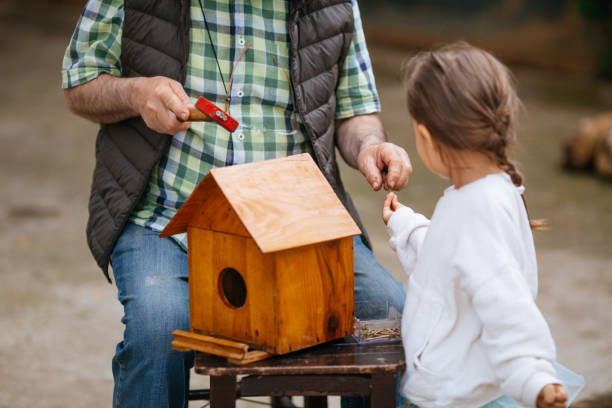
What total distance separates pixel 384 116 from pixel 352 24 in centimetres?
555

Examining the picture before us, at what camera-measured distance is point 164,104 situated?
181 cm

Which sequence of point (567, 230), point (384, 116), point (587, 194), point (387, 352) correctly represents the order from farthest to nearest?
1. point (384, 116)
2. point (587, 194)
3. point (567, 230)
4. point (387, 352)

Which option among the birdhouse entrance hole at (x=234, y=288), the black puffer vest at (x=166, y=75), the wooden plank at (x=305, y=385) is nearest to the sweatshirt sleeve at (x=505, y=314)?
the wooden plank at (x=305, y=385)

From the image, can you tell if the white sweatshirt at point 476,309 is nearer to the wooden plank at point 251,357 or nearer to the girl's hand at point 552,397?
the girl's hand at point 552,397

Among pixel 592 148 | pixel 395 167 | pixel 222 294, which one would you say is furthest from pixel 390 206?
pixel 592 148

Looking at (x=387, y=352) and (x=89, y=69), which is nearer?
(x=387, y=352)

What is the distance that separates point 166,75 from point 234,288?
2.10 ft

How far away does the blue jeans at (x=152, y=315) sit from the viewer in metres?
1.85

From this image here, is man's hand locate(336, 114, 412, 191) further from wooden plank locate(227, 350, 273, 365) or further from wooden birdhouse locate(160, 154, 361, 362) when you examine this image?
wooden plank locate(227, 350, 273, 365)

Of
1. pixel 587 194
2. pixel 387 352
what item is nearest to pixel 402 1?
pixel 587 194

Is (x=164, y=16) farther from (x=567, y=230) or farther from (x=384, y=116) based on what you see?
(x=384, y=116)

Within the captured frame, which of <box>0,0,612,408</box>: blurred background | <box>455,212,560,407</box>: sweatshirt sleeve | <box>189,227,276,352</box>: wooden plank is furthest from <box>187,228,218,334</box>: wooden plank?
<box>0,0,612,408</box>: blurred background

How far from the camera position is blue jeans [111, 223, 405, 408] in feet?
6.07

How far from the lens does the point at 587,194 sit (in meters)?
5.86
